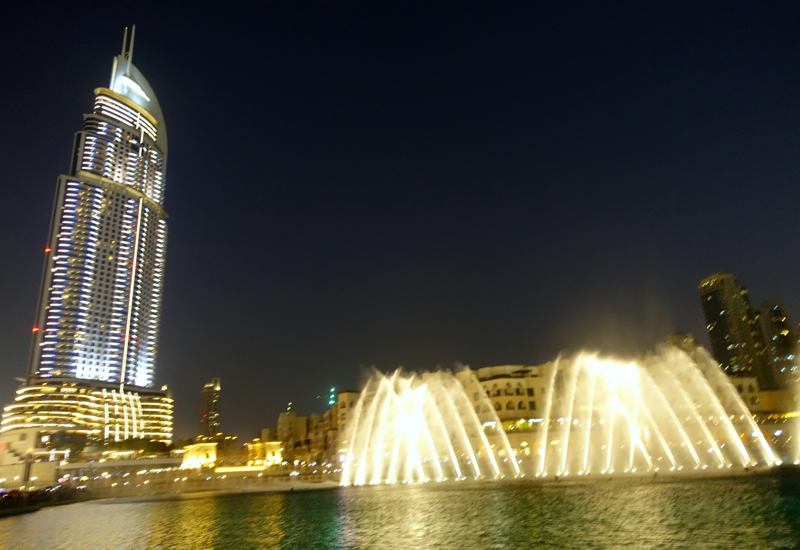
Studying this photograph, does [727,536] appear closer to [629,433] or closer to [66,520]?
[66,520]

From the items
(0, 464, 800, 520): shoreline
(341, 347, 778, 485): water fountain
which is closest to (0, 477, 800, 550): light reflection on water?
(0, 464, 800, 520): shoreline

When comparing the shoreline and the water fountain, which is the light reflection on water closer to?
the shoreline

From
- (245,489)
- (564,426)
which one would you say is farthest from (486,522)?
(564,426)

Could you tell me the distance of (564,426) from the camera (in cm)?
10869

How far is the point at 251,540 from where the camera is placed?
36781 millimetres

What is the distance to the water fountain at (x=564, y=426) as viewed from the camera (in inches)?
3728

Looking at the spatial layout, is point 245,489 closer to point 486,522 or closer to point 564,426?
point 564,426

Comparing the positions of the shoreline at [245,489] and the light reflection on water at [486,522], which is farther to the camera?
the shoreline at [245,489]

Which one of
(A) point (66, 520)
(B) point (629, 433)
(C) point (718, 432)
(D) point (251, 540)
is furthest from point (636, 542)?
(C) point (718, 432)

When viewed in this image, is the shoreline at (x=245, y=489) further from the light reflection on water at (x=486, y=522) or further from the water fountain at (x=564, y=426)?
the light reflection on water at (x=486, y=522)

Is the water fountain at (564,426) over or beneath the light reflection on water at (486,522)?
over

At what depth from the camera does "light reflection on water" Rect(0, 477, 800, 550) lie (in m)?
30.9

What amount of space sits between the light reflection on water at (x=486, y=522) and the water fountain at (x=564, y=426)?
3849cm

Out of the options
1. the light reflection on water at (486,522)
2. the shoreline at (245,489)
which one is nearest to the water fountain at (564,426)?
the shoreline at (245,489)
